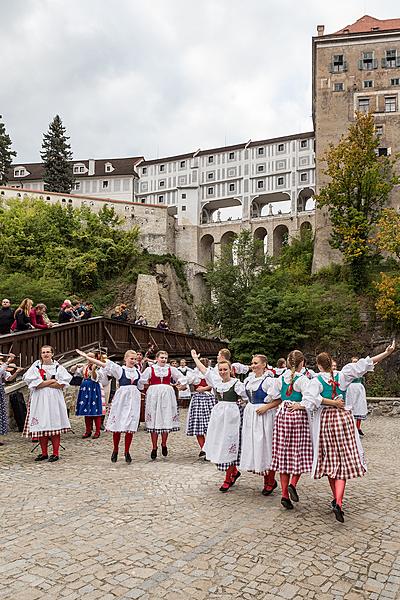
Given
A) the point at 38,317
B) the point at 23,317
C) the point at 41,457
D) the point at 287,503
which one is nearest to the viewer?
the point at 287,503

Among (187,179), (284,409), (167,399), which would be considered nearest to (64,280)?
(187,179)

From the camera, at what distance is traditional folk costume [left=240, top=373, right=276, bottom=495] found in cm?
769

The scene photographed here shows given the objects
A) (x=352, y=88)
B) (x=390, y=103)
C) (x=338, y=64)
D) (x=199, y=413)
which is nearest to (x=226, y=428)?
(x=199, y=413)

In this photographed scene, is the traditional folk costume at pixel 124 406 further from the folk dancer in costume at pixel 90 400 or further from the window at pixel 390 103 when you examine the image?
the window at pixel 390 103

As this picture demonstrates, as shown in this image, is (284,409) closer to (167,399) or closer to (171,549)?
(171,549)

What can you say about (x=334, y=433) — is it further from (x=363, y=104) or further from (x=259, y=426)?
(x=363, y=104)

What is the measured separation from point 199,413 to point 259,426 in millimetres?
3033

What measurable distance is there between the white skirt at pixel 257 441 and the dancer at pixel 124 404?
2.72 m

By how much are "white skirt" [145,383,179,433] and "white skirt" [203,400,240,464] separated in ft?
7.55

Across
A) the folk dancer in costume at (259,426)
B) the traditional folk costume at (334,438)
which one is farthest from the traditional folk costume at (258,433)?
the traditional folk costume at (334,438)

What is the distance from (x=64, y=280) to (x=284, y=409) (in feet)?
140

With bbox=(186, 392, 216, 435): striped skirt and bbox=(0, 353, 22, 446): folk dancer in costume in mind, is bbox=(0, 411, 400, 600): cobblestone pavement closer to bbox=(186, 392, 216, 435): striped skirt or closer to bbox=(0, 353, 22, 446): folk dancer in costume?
bbox=(186, 392, 216, 435): striped skirt

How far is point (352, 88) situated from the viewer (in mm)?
46906

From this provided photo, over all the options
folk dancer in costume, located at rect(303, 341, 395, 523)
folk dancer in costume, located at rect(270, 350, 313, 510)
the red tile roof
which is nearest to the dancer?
folk dancer in costume, located at rect(270, 350, 313, 510)
